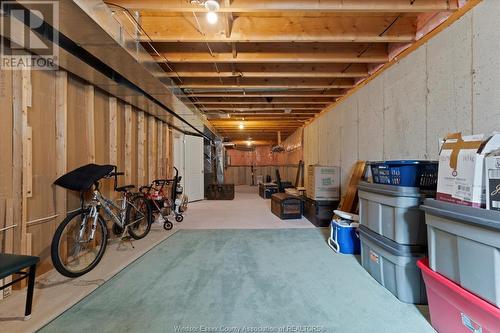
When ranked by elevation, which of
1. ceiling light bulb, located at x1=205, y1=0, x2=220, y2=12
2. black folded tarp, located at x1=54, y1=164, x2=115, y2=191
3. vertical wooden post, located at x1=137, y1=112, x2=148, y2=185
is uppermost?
ceiling light bulb, located at x1=205, y1=0, x2=220, y2=12

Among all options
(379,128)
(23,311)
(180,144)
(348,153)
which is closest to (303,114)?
(348,153)

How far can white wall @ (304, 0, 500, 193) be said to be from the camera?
1.61 metres

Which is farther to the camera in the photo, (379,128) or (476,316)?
(379,128)

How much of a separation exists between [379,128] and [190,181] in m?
5.09

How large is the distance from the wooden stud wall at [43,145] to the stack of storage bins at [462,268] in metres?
3.11

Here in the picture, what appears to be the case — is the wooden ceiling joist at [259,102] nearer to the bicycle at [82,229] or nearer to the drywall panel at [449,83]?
the drywall panel at [449,83]

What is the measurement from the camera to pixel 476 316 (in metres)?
1.10

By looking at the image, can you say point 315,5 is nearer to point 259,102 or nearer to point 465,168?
point 465,168

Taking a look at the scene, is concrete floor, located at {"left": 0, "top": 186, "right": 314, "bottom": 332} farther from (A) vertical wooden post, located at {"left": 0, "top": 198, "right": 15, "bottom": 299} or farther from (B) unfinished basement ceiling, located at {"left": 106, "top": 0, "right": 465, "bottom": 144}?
(B) unfinished basement ceiling, located at {"left": 106, "top": 0, "right": 465, "bottom": 144}

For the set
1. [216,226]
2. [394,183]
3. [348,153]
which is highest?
[348,153]

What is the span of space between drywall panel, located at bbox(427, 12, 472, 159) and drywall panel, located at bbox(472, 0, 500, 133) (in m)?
0.05

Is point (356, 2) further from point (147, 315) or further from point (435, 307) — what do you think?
point (147, 315)

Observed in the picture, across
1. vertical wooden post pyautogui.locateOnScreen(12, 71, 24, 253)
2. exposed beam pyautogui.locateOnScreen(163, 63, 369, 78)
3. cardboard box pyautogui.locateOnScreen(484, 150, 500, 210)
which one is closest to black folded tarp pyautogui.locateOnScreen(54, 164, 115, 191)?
vertical wooden post pyautogui.locateOnScreen(12, 71, 24, 253)

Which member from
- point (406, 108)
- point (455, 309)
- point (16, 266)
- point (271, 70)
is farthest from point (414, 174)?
point (16, 266)
